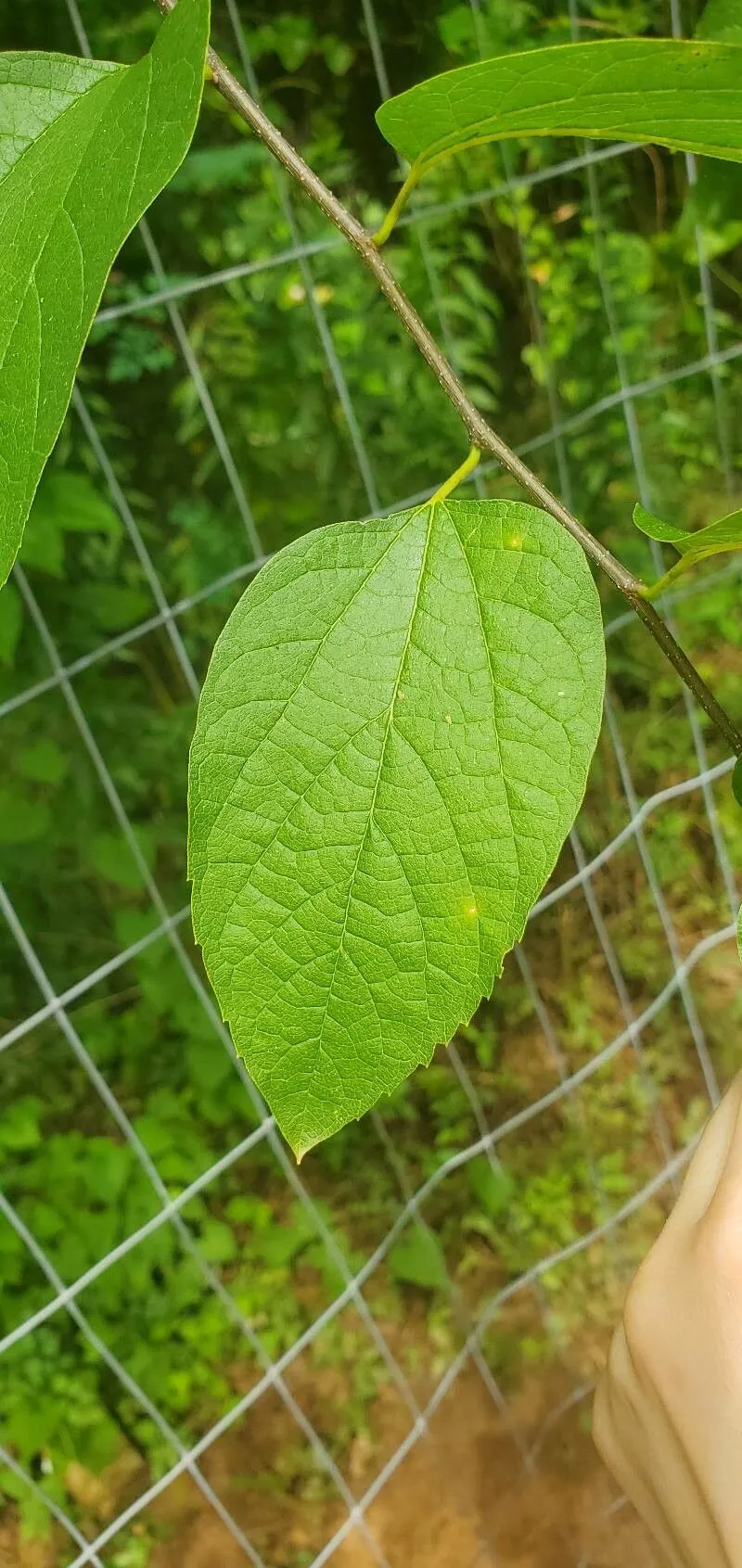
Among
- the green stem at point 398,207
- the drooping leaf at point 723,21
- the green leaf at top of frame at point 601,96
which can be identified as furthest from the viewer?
the drooping leaf at point 723,21

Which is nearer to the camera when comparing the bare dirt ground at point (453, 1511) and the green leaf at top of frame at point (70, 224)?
the green leaf at top of frame at point (70, 224)

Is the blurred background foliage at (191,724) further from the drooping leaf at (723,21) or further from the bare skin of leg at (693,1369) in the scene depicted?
the bare skin of leg at (693,1369)

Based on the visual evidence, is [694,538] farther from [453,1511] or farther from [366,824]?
[453,1511]

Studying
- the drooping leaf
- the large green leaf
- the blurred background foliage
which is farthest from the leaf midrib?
the blurred background foliage

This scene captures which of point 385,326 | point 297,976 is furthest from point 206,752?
point 385,326

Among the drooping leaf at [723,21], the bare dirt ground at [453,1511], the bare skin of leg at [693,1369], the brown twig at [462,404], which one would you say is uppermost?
the drooping leaf at [723,21]

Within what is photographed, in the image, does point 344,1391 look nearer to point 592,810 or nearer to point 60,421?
point 592,810

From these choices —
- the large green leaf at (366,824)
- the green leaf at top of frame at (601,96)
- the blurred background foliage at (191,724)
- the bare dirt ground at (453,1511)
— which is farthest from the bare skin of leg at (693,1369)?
the bare dirt ground at (453,1511)
